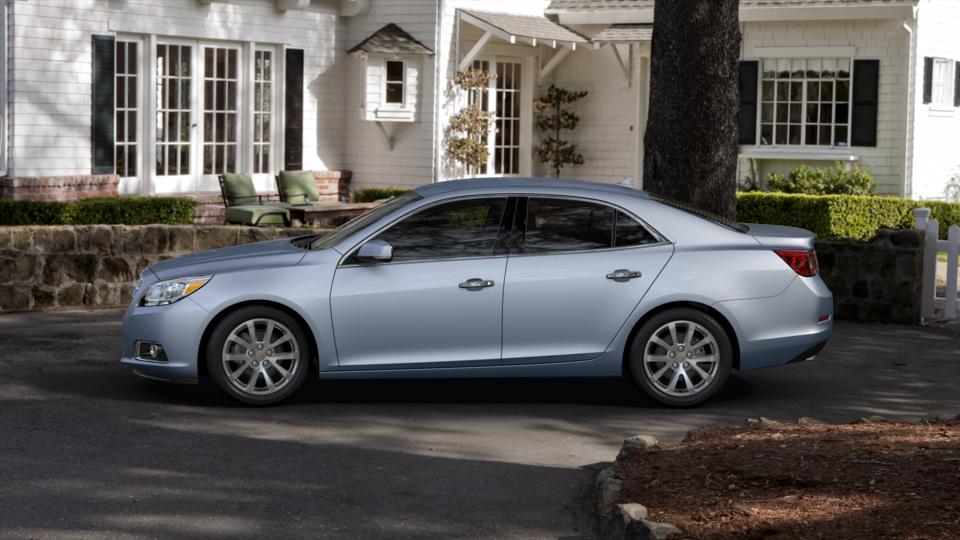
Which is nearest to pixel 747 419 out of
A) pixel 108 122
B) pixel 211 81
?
pixel 108 122

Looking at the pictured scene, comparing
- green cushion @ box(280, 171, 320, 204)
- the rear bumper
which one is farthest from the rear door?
green cushion @ box(280, 171, 320, 204)

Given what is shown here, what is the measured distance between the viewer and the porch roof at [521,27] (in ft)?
77.5

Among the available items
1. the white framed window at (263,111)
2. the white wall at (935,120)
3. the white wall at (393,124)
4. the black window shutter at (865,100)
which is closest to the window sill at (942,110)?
the white wall at (935,120)

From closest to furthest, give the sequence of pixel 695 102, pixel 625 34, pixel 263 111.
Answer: pixel 695 102
pixel 263 111
pixel 625 34

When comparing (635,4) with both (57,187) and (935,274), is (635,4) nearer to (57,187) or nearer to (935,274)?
(57,187)

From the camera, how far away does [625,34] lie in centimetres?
2495

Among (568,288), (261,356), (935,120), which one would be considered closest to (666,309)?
(568,288)

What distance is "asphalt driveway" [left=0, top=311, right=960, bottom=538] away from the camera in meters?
6.43

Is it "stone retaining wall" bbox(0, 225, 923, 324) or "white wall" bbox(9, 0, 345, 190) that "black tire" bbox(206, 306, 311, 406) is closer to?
"stone retaining wall" bbox(0, 225, 923, 324)

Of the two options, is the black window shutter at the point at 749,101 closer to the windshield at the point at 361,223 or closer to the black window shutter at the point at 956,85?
the black window shutter at the point at 956,85

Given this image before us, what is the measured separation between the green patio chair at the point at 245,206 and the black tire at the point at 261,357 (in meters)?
11.2

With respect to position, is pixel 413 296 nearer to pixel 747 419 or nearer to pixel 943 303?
pixel 747 419

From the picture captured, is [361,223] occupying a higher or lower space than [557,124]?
lower

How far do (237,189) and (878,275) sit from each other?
34.2 feet
